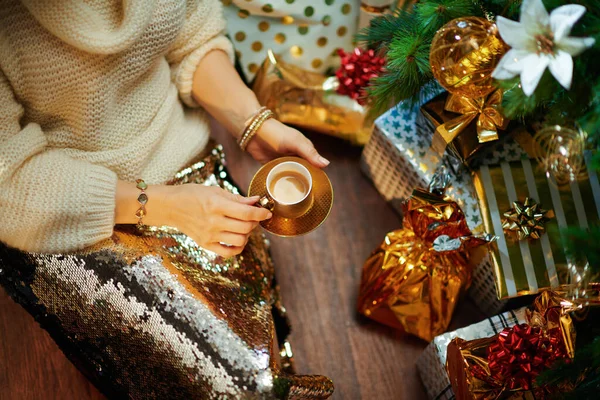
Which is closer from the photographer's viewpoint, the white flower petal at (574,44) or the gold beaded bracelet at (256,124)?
the white flower petal at (574,44)

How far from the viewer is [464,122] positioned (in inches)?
39.5

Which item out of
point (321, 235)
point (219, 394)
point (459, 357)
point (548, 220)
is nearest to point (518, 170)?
point (548, 220)

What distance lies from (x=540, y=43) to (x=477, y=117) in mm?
367

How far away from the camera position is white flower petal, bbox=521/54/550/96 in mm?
632

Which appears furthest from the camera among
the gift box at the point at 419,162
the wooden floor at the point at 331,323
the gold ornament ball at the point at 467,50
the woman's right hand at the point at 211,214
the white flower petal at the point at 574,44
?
the wooden floor at the point at 331,323

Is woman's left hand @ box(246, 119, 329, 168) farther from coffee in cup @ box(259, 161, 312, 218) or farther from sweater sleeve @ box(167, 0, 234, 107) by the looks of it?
sweater sleeve @ box(167, 0, 234, 107)

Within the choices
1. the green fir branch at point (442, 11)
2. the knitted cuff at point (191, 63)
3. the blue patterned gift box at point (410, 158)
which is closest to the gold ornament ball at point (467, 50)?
the green fir branch at point (442, 11)

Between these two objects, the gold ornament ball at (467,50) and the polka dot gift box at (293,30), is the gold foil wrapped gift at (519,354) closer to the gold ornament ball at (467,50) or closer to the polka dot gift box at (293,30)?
the gold ornament ball at (467,50)

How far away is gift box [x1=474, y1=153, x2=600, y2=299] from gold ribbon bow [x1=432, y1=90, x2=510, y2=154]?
0.14m

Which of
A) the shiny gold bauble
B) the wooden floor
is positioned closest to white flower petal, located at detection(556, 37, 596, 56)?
the shiny gold bauble

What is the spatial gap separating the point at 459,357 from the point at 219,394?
0.44 meters

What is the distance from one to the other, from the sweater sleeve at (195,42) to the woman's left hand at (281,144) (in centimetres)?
16

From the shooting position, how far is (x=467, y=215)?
113cm

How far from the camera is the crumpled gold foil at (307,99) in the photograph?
1.37m
